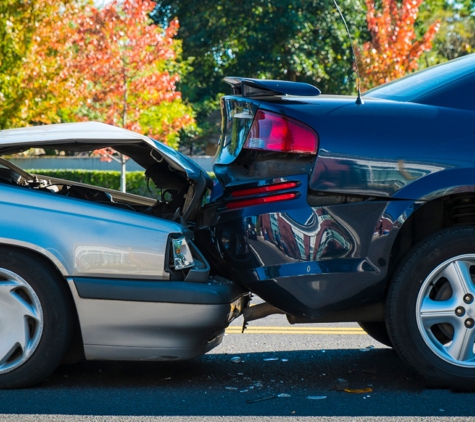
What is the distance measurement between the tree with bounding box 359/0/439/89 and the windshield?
57.1 feet

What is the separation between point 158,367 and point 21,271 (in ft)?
3.55

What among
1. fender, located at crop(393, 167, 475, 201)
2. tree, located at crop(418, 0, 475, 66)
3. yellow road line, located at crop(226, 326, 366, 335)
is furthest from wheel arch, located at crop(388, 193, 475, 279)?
tree, located at crop(418, 0, 475, 66)

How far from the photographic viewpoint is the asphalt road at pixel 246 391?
12.0 ft

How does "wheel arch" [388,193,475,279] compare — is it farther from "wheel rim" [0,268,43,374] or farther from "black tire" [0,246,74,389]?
"wheel rim" [0,268,43,374]

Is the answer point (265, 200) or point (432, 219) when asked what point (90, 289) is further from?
point (432, 219)

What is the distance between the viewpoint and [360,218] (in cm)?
396

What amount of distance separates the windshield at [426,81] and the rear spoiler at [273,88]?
0.54 metres

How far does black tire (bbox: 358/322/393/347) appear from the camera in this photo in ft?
16.9

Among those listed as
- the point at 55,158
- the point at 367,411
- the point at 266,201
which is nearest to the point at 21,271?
the point at 266,201

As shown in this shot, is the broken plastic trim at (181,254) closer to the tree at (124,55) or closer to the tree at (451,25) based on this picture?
the tree at (124,55)

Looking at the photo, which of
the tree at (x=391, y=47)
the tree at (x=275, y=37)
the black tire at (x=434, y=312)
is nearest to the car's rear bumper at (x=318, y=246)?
the black tire at (x=434, y=312)

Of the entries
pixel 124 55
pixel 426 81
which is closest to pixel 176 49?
pixel 124 55

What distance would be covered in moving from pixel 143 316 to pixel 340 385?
106cm

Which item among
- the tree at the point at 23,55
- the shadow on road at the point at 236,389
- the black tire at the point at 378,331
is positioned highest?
the tree at the point at 23,55
